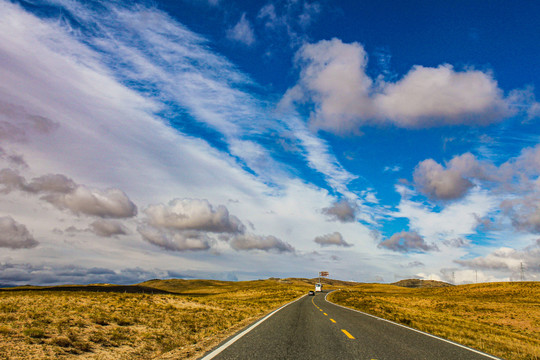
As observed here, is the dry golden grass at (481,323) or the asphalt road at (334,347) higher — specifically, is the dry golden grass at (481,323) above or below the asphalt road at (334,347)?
below

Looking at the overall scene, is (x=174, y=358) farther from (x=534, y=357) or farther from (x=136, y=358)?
(x=534, y=357)

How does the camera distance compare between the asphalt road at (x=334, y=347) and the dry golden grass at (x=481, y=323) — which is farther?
the dry golden grass at (x=481, y=323)

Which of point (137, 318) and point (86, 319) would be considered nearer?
point (86, 319)

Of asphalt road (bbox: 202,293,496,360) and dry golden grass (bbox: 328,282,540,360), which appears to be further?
dry golden grass (bbox: 328,282,540,360)

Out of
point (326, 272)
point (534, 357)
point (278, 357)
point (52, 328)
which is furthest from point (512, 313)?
point (326, 272)

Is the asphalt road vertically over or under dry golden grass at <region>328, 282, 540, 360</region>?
over

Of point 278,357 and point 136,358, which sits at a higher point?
point 278,357

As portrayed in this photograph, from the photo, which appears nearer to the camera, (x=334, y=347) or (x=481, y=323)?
(x=334, y=347)

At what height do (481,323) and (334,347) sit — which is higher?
(334,347)

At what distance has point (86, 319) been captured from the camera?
1462 cm

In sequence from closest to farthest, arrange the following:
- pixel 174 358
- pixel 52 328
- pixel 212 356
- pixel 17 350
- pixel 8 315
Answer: pixel 212 356, pixel 174 358, pixel 17 350, pixel 52 328, pixel 8 315

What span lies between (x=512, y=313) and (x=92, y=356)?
160ft

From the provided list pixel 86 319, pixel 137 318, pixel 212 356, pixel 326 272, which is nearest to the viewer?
pixel 212 356

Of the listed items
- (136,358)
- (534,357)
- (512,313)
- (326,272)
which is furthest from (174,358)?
(326,272)
